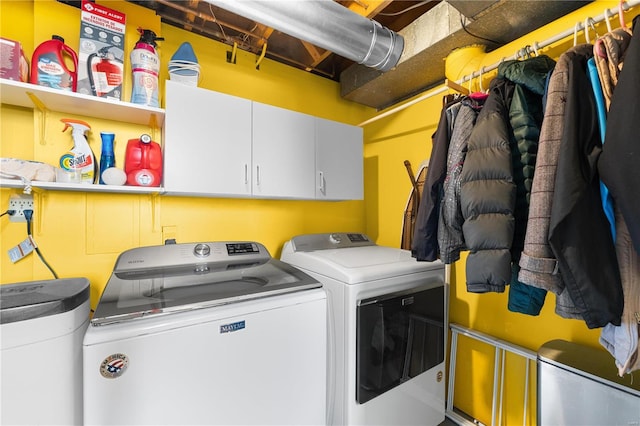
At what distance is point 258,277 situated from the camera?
59.1 inches

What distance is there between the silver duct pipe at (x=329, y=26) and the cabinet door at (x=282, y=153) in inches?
18.5

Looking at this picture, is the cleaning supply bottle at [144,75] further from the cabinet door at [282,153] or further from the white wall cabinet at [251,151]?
the cabinet door at [282,153]

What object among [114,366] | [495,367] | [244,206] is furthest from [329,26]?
[495,367]

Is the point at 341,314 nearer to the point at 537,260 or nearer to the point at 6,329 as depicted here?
the point at 537,260

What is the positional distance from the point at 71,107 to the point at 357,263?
1.76 metres

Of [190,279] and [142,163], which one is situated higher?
[142,163]

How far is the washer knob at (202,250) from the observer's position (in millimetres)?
1646

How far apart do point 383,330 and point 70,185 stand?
5.65 feet

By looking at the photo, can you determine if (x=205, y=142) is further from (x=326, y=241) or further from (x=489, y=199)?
(x=489, y=199)

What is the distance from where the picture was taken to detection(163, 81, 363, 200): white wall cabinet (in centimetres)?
151

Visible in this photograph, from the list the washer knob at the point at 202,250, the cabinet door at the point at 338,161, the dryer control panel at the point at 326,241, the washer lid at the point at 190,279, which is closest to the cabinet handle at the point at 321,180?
the cabinet door at the point at 338,161

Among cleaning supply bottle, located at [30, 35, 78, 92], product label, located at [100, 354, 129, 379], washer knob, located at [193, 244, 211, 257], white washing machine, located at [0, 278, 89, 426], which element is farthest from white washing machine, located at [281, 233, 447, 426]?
cleaning supply bottle, located at [30, 35, 78, 92]

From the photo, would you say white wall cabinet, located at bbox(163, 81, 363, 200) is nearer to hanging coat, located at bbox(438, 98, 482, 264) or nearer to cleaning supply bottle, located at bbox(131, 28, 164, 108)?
cleaning supply bottle, located at bbox(131, 28, 164, 108)

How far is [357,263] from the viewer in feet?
5.15
